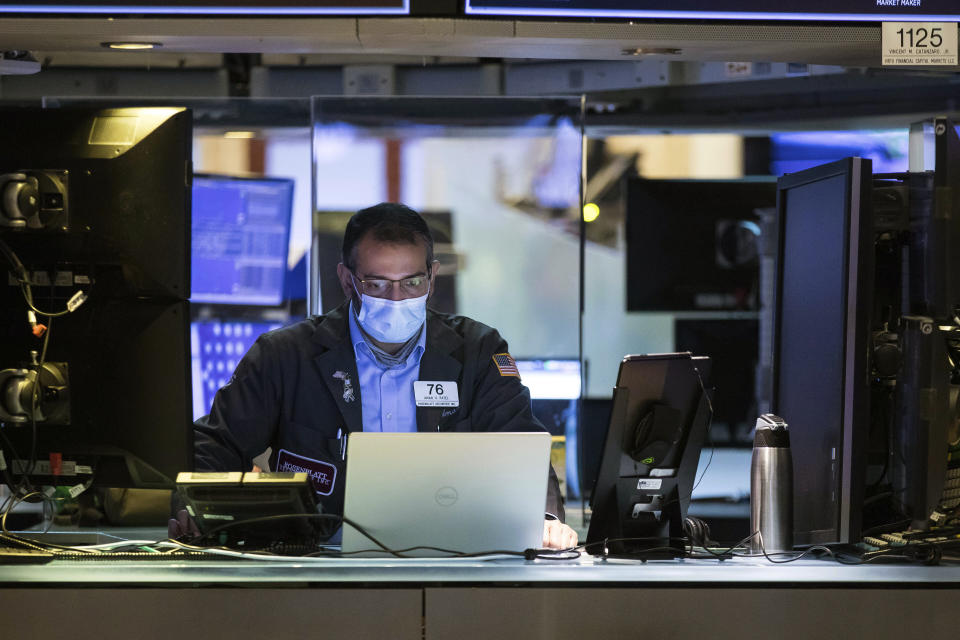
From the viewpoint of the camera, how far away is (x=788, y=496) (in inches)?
76.4

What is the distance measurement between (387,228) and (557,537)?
3.42 ft

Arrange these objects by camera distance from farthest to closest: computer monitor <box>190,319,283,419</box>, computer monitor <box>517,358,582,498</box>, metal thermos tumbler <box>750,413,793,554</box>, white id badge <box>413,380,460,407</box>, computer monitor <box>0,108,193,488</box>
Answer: computer monitor <box>190,319,283,419</box>, computer monitor <box>517,358,582,498</box>, white id badge <box>413,380,460,407</box>, metal thermos tumbler <box>750,413,793,554</box>, computer monitor <box>0,108,193,488</box>

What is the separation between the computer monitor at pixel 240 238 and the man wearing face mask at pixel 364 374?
1874 millimetres

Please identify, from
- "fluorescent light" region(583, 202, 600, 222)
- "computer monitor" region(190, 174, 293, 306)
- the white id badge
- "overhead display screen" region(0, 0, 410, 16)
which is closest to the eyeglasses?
the white id badge

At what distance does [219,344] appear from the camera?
14.6 feet

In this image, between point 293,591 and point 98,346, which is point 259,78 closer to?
point 98,346

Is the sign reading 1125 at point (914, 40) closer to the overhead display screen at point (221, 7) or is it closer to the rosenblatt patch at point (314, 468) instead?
the overhead display screen at point (221, 7)

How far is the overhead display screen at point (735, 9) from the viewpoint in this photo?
2070 millimetres

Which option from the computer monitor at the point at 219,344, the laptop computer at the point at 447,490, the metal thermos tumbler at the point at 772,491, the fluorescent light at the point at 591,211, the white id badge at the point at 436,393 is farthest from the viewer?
the fluorescent light at the point at 591,211

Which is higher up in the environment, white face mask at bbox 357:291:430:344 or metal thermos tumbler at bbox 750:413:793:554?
white face mask at bbox 357:291:430:344

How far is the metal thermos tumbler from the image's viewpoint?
1929 millimetres

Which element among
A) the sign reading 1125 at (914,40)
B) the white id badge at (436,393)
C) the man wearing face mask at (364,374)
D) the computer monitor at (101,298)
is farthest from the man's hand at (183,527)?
the sign reading 1125 at (914,40)

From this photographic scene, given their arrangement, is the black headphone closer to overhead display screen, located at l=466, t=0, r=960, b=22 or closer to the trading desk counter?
the trading desk counter

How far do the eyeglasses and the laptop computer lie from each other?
90cm
